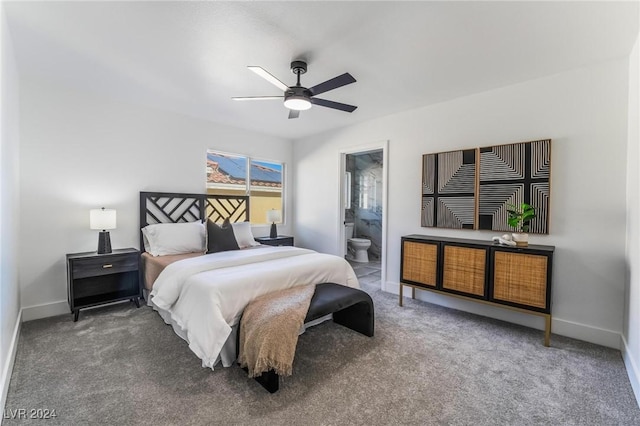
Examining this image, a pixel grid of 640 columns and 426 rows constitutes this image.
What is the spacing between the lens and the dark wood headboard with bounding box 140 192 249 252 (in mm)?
3818

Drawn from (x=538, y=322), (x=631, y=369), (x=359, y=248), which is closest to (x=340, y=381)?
(x=631, y=369)

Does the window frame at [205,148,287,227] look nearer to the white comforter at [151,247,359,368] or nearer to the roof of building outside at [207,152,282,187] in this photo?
the roof of building outside at [207,152,282,187]

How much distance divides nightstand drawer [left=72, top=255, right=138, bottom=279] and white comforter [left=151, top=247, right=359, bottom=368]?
76 centimetres

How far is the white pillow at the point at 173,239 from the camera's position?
3467 millimetres

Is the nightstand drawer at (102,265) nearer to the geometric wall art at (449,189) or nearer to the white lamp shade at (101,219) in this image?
the white lamp shade at (101,219)

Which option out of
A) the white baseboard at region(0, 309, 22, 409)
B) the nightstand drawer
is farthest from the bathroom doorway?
the white baseboard at region(0, 309, 22, 409)

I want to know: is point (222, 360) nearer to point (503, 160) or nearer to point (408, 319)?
point (408, 319)

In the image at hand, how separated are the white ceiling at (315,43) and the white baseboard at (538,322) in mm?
2449

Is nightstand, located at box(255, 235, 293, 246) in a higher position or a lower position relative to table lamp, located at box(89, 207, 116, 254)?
lower

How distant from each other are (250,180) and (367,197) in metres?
2.91

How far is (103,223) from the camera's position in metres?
3.16

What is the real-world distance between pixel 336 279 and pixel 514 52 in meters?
2.63

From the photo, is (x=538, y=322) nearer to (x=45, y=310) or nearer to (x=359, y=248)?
(x=359, y=248)

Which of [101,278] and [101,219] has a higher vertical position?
[101,219]
